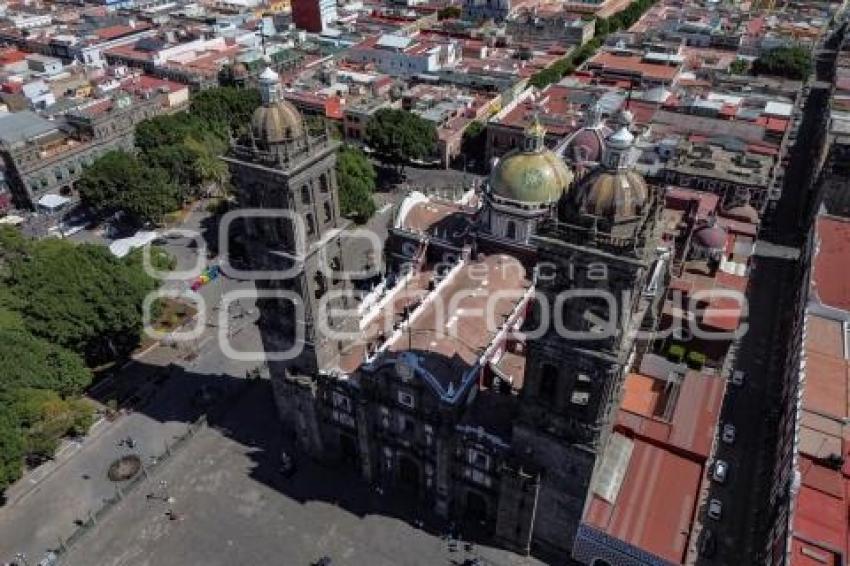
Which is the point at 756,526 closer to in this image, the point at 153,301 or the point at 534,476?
the point at 534,476

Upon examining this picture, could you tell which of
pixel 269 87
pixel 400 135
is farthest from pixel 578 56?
pixel 269 87

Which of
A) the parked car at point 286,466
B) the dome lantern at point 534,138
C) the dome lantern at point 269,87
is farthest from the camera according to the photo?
the dome lantern at point 534,138

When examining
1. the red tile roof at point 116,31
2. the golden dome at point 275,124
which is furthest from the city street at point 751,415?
the red tile roof at point 116,31

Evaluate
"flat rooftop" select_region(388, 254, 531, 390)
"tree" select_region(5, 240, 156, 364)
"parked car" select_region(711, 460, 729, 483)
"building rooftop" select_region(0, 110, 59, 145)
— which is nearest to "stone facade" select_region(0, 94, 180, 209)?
"building rooftop" select_region(0, 110, 59, 145)

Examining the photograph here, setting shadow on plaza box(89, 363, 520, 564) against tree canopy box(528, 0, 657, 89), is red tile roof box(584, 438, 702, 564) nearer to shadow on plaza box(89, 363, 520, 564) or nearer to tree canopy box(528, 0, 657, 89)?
shadow on plaza box(89, 363, 520, 564)

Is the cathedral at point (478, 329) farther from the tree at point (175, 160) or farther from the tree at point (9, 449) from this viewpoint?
the tree at point (175, 160)
